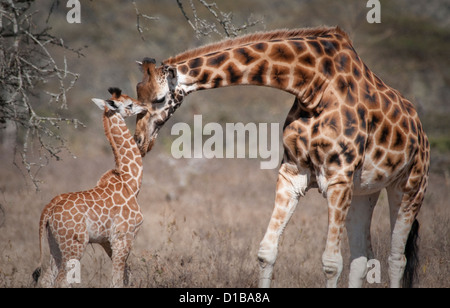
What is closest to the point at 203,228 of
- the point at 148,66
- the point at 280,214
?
the point at 280,214

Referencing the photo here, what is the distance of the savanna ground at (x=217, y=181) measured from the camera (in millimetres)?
6918

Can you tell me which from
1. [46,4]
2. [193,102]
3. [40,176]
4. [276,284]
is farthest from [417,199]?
[46,4]

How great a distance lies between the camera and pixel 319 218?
9266 millimetres

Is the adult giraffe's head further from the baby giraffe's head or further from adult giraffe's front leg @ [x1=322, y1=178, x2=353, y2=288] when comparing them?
adult giraffe's front leg @ [x1=322, y1=178, x2=353, y2=288]

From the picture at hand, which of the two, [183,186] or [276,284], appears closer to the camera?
[276,284]

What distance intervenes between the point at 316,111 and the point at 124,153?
2.17 metres

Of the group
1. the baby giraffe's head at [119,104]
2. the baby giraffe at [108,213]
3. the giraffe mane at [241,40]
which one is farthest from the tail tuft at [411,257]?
the baby giraffe's head at [119,104]

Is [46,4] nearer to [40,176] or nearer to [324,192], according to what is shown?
[40,176]

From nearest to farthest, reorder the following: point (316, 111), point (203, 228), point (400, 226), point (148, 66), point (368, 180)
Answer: point (148, 66) < point (316, 111) < point (368, 180) < point (400, 226) < point (203, 228)

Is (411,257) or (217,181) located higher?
(217,181)

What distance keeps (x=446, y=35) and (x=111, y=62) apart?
16252mm

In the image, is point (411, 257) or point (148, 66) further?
point (411, 257)

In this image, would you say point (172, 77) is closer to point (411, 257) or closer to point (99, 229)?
point (99, 229)

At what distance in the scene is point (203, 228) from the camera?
8984 millimetres
